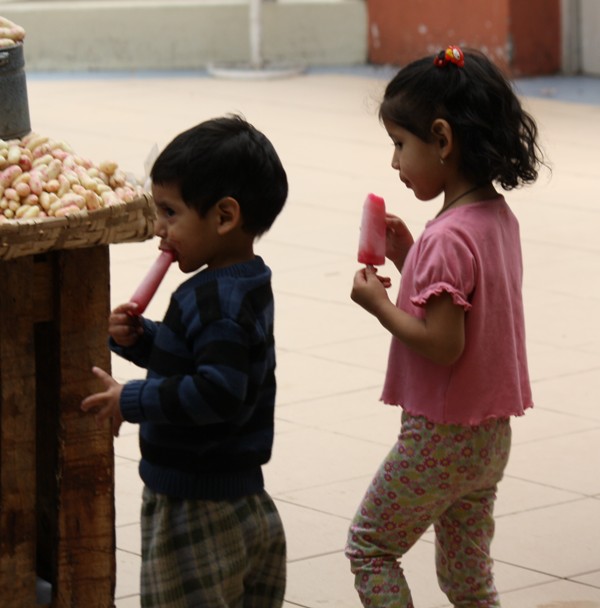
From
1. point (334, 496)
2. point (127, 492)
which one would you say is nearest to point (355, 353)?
point (334, 496)

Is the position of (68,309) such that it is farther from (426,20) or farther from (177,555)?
(426,20)

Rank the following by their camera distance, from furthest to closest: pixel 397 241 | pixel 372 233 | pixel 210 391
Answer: pixel 397 241 < pixel 372 233 < pixel 210 391

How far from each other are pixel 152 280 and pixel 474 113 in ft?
2.11

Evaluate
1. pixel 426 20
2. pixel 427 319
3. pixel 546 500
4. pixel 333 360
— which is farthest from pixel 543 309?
pixel 426 20

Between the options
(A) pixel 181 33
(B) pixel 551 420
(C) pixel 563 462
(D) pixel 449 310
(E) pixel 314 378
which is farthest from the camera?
(A) pixel 181 33

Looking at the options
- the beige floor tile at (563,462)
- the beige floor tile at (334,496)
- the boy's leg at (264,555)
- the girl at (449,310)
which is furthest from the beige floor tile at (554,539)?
the boy's leg at (264,555)

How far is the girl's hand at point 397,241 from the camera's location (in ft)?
9.52

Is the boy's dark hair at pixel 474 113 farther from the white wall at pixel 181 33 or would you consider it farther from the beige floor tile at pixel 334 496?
the white wall at pixel 181 33

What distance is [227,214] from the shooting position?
8.25 ft

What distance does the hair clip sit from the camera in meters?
2.68

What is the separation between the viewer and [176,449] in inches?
100.0

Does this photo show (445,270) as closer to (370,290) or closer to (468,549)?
(370,290)

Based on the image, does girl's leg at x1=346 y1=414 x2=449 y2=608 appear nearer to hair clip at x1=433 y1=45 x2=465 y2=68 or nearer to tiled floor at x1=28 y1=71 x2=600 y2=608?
tiled floor at x1=28 y1=71 x2=600 y2=608

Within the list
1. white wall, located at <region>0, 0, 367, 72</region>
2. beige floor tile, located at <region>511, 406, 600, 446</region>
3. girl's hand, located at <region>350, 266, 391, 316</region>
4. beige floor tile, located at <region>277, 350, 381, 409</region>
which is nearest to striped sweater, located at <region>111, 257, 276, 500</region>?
girl's hand, located at <region>350, 266, 391, 316</region>
